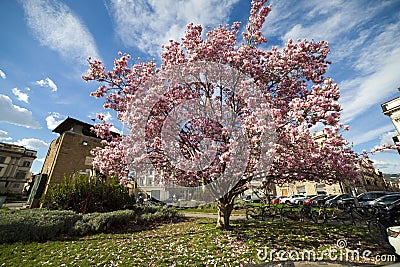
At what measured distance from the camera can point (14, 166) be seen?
51.1 meters

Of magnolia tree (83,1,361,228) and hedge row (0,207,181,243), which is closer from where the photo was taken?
magnolia tree (83,1,361,228)

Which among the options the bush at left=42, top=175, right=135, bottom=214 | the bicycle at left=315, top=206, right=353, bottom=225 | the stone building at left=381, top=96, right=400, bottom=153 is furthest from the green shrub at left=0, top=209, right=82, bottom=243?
the stone building at left=381, top=96, right=400, bottom=153

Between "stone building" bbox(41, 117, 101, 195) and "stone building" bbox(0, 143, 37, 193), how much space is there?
116 ft

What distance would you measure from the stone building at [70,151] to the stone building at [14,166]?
3530cm

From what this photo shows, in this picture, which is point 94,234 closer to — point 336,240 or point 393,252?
point 336,240

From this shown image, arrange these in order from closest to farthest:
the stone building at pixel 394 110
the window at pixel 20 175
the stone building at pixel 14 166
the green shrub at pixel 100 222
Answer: the green shrub at pixel 100 222, the stone building at pixel 394 110, the stone building at pixel 14 166, the window at pixel 20 175

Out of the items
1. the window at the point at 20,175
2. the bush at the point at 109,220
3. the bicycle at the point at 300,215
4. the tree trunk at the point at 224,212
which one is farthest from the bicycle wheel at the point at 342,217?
the window at the point at 20,175

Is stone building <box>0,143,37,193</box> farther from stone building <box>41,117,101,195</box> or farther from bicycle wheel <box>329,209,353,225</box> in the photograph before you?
bicycle wheel <box>329,209,353,225</box>

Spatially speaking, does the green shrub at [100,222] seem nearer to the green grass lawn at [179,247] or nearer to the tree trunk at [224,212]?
the green grass lawn at [179,247]

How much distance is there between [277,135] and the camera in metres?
5.43

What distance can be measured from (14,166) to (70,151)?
43.5m

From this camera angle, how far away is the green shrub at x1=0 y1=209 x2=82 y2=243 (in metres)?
7.35

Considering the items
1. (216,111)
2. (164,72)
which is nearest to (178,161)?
(216,111)

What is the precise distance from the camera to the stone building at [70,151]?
78.7ft
